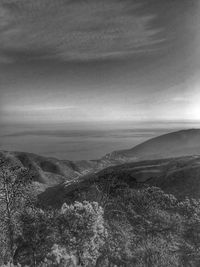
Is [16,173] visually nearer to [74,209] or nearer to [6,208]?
[6,208]

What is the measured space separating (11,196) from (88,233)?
16238 mm

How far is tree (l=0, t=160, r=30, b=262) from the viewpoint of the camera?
6469 centimetres

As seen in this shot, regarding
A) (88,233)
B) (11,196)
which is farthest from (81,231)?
(11,196)

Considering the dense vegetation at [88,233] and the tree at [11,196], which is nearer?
the dense vegetation at [88,233]

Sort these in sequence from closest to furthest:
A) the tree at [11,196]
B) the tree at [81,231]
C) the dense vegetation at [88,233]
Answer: the tree at [81,231]
the dense vegetation at [88,233]
the tree at [11,196]

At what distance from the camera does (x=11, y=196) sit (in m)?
65.4

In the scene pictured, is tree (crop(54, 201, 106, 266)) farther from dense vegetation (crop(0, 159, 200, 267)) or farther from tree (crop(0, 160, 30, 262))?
tree (crop(0, 160, 30, 262))

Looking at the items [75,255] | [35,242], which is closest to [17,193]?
[35,242]

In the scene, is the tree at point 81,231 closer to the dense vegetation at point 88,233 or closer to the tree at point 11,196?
the dense vegetation at point 88,233

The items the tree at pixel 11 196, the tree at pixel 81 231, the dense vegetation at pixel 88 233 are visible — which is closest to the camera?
the tree at pixel 81 231

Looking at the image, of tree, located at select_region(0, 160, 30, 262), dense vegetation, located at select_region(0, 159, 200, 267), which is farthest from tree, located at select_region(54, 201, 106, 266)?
tree, located at select_region(0, 160, 30, 262)

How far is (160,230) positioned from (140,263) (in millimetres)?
10349

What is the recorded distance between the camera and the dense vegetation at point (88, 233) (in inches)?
2295

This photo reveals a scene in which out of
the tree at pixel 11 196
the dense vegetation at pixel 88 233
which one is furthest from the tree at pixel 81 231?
the tree at pixel 11 196
